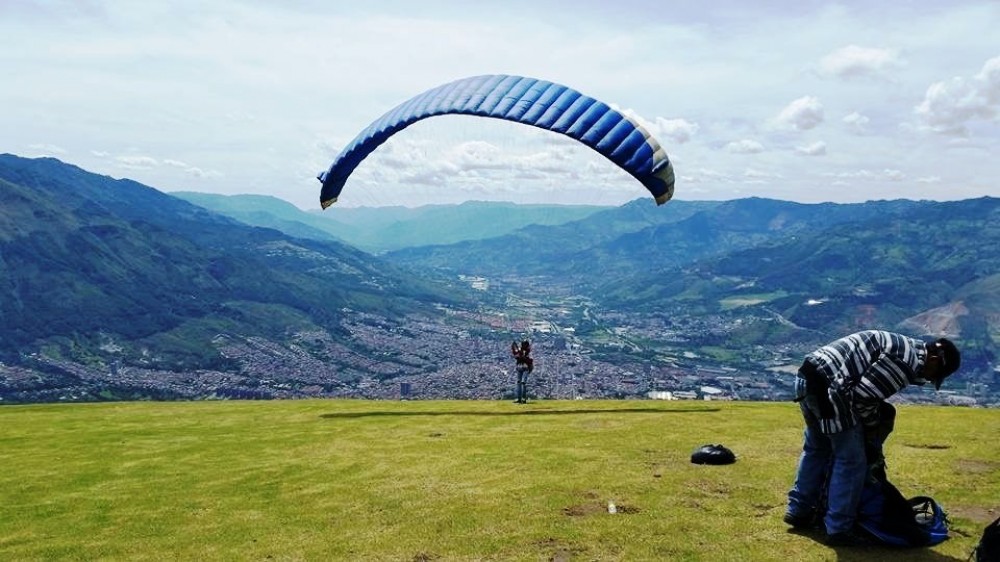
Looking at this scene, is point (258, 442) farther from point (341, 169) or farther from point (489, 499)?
point (341, 169)

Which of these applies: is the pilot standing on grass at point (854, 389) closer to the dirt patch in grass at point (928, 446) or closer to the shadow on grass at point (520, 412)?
the dirt patch in grass at point (928, 446)

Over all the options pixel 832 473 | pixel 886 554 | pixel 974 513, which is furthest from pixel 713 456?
pixel 886 554

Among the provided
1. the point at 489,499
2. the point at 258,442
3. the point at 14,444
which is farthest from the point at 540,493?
the point at 14,444

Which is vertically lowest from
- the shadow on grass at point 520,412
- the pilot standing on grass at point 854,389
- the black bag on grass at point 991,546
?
the shadow on grass at point 520,412

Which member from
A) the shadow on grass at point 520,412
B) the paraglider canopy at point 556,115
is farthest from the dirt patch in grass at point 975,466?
the paraglider canopy at point 556,115

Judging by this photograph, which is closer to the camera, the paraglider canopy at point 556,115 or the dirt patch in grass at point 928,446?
the dirt patch in grass at point 928,446

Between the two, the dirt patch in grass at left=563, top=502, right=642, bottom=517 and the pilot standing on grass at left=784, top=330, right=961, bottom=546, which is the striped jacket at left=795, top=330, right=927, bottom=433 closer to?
the pilot standing on grass at left=784, top=330, right=961, bottom=546

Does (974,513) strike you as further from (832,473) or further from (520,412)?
(520,412)

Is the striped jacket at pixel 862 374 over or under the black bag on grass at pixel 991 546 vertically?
over
